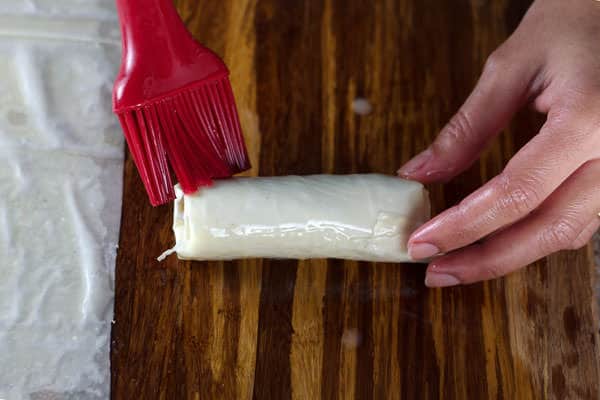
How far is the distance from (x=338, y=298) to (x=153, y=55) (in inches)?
29.7

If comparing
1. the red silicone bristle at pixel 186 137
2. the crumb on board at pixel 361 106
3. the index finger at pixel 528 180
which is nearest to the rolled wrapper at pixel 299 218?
the red silicone bristle at pixel 186 137

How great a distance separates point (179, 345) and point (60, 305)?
1.06 feet

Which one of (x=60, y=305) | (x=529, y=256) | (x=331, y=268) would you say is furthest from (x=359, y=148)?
(x=60, y=305)

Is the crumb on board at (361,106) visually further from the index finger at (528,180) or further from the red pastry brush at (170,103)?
the index finger at (528,180)

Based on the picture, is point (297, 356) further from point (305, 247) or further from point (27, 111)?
point (27, 111)

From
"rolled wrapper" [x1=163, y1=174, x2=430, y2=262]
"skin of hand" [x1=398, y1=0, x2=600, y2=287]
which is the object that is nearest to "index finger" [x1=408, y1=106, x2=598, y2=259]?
"skin of hand" [x1=398, y1=0, x2=600, y2=287]

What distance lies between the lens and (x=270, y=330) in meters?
1.70

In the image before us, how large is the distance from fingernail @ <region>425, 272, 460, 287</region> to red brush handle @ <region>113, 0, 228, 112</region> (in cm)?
76

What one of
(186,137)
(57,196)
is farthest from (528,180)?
(57,196)

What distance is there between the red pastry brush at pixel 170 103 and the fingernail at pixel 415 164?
443mm

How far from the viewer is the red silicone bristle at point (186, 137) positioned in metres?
1.58

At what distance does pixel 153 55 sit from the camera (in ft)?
5.06

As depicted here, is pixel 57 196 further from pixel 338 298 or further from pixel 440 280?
pixel 440 280

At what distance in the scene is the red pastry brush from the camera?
5.02 ft
